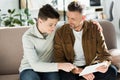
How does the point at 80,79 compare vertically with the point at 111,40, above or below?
below

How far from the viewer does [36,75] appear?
184cm

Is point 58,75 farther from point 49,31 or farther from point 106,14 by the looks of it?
point 106,14

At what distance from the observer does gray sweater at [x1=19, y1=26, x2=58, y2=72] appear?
70.2 inches

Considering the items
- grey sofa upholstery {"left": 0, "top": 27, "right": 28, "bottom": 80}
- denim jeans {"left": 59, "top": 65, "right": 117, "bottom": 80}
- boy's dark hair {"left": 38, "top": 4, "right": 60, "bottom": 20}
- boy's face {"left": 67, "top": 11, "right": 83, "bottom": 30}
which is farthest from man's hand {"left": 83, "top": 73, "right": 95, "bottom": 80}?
grey sofa upholstery {"left": 0, "top": 27, "right": 28, "bottom": 80}

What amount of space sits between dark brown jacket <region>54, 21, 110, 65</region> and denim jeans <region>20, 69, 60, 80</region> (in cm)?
16

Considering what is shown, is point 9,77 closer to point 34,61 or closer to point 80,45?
point 34,61

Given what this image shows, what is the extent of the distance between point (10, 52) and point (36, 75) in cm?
49

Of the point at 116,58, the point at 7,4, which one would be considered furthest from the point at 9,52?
the point at 7,4

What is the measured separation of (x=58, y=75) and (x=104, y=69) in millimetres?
380

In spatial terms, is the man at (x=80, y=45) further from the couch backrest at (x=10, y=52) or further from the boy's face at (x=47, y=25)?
the couch backrest at (x=10, y=52)

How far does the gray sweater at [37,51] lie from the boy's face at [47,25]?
59 millimetres

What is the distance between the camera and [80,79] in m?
1.94

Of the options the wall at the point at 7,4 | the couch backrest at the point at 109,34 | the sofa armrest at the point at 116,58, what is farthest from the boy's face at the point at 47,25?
the wall at the point at 7,4

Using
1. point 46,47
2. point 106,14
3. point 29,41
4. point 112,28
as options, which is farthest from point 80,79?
point 106,14
